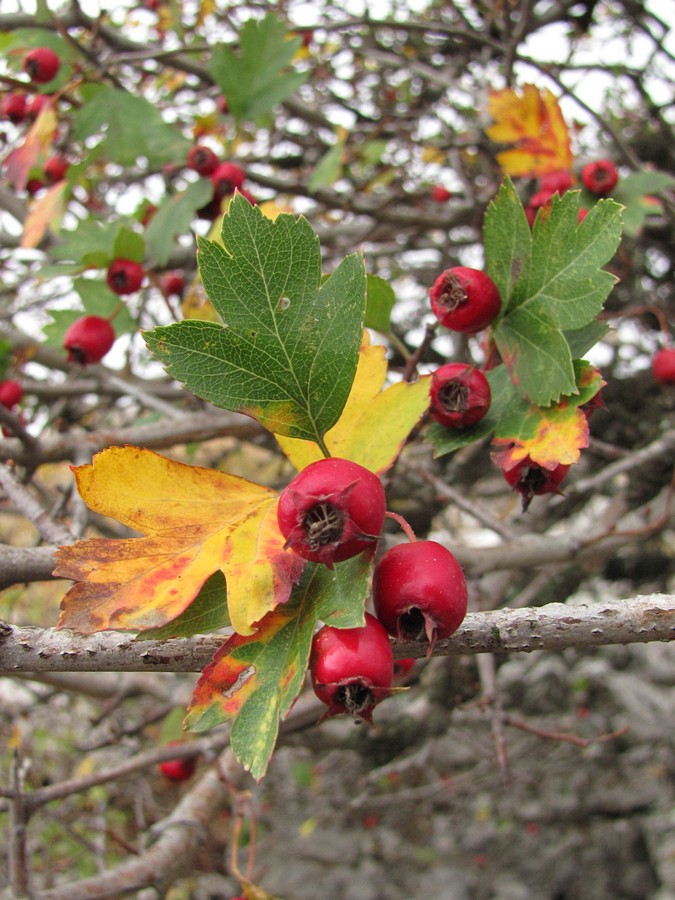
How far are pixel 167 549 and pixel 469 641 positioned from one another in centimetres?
34

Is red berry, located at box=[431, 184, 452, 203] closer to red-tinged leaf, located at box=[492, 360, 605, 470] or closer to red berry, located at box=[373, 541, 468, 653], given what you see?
red-tinged leaf, located at box=[492, 360, 605, 470]

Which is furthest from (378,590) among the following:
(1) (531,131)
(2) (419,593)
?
(1) (531,131)

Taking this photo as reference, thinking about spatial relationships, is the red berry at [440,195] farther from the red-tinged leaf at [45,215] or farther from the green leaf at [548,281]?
the green leaf at [548,281]

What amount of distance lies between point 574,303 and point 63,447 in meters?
1.37

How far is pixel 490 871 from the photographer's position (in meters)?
4.11

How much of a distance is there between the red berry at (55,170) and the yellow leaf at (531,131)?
59.5 inches

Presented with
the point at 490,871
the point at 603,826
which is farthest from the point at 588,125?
the point at 490,871

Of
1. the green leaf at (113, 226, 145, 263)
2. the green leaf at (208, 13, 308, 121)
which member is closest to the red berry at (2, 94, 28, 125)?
the green leaf at (208, 13, 308, 121)

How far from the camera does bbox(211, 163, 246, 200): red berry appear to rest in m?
1.93

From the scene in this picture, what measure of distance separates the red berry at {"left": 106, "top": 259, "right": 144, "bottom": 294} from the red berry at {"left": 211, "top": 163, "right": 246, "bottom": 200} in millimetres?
338

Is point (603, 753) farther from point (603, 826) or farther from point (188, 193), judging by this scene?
point (188, 193)

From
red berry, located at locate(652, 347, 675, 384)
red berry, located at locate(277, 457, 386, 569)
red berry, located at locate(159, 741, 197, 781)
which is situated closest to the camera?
red berry, located at locate(277, 457, 386, 569)

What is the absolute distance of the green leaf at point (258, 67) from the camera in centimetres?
226

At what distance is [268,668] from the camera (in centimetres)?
75
